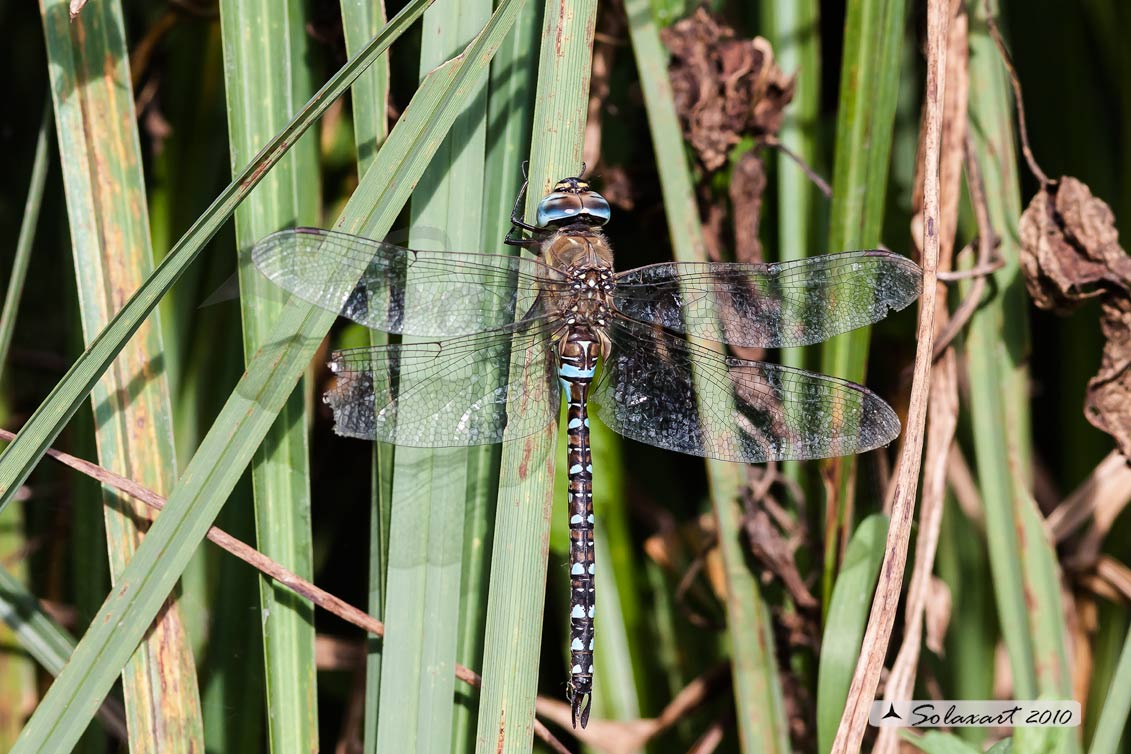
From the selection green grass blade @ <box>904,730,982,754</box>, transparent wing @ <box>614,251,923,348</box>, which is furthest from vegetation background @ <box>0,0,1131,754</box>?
green grass blade @ <box>904,730,982,754</box>

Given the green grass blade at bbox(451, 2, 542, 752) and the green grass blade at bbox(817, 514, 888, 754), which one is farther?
the green grass blade at bbox(817, 514, 888, 754)

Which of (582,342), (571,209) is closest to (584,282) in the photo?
(582,342)

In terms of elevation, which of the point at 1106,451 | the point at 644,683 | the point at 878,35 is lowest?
the point at 644,683

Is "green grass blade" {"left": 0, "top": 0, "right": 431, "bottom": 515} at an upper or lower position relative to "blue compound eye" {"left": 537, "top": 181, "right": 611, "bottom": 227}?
lower

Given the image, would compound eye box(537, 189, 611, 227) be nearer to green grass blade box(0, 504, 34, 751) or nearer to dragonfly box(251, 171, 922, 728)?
dragonfly box(251, 171, 922, 728)

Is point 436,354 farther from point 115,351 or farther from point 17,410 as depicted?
point 17,410

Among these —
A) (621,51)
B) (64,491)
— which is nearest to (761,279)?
(621,51)

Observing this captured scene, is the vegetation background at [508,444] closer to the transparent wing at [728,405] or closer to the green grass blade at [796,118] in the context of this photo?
the green grass blade at [796,118]

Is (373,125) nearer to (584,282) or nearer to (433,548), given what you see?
(584,282)
